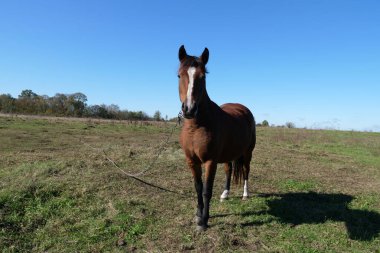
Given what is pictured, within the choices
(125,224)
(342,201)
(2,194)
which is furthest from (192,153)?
(342,201)

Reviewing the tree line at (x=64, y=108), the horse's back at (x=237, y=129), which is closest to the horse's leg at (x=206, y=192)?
the horse's back at (x=237, y=129)

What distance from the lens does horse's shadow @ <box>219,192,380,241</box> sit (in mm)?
5301

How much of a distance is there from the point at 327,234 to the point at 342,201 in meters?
2.28

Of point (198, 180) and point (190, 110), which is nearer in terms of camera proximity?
point (190, 110)

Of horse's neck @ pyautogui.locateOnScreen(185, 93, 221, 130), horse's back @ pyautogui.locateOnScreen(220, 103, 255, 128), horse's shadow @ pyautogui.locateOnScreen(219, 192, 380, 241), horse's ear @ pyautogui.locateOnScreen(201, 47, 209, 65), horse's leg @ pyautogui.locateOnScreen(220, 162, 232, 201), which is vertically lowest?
horse's shadow @ pyautogui.locateOnScreen(219, 192, 380, 241)

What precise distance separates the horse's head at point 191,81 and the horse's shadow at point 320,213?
2358 mm

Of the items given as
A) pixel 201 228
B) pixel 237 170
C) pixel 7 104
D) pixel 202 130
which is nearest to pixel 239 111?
pixel 237 170

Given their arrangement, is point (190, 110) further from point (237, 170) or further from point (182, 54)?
point (237, 170)

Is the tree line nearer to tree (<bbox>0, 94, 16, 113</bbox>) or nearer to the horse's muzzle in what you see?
tree (<bbox>0, 94, 16, 113</bbox>)

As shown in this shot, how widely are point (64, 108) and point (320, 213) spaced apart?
140ft

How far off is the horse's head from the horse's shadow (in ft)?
7.74

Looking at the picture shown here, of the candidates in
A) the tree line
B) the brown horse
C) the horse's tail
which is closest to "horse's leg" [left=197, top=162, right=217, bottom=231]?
the brown horse

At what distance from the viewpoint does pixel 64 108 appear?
43656 millimetres

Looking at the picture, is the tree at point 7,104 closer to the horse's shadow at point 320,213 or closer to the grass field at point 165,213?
the grass field at point 165,213
